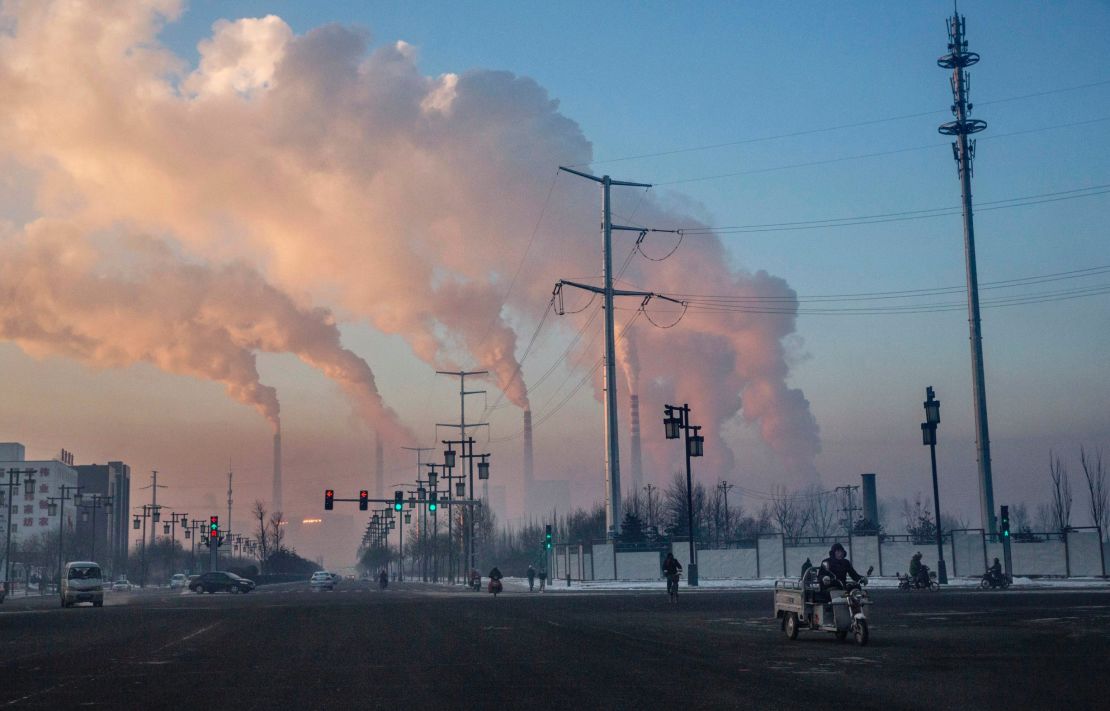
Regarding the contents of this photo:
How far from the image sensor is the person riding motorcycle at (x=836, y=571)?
66.3 feet

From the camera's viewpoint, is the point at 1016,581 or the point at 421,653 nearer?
the point at 421,653

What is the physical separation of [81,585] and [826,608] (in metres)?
45.8

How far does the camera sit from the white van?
5484cm

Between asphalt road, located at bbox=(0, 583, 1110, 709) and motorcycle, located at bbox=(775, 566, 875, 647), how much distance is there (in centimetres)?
40

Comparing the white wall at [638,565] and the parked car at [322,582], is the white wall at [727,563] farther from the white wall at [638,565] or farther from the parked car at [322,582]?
the parked car at [322,582]

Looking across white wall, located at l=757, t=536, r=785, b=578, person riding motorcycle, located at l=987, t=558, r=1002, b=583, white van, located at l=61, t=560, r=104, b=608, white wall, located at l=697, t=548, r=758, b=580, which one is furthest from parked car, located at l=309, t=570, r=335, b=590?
person riding motorcycle, located at l=987, t=558, r=1002, b=583

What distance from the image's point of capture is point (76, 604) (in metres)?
58.0

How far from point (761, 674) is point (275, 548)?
18330 centimetres


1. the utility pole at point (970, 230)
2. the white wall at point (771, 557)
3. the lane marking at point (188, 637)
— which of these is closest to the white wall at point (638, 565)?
the white wall at point (771, 557)

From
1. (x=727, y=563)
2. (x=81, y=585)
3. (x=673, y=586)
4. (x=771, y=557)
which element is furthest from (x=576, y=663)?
(x=727, y=563)

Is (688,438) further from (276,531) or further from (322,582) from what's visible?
(276,531)

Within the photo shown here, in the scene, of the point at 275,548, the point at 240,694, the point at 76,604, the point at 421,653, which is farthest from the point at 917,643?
the point at 275,548

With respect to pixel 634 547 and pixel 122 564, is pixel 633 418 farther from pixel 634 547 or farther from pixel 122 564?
pixel 122 564

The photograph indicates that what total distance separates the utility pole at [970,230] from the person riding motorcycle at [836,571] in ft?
123
